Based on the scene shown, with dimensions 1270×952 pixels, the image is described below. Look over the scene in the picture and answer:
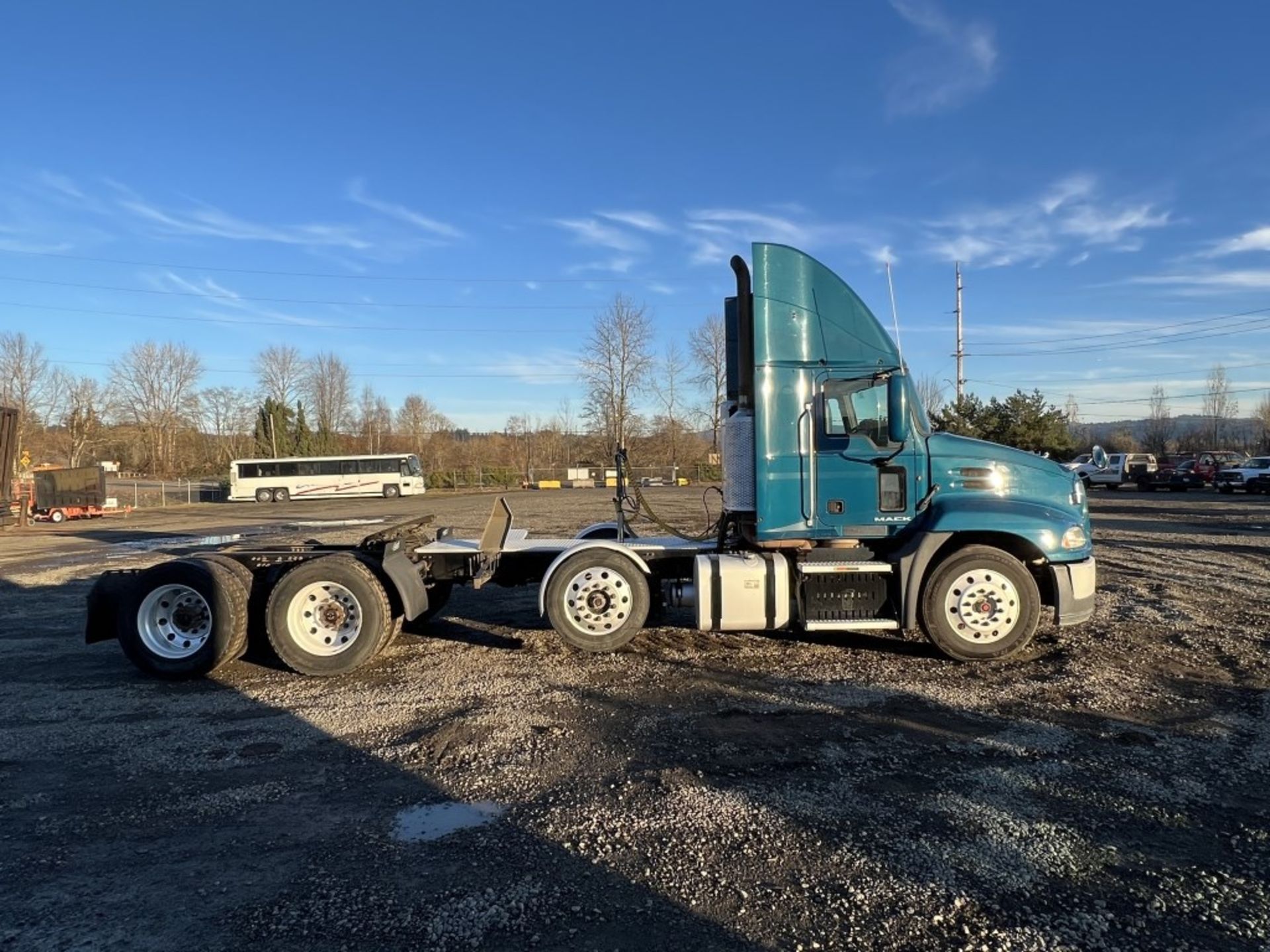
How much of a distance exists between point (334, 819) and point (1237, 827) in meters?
4.71

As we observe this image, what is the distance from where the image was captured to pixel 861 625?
23.4ft

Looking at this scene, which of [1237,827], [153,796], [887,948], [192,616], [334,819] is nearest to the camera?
[887,948]

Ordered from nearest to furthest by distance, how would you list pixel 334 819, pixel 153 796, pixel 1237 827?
1. pixel 1237 827
2. pixel 334 819
3. pixel 153 796

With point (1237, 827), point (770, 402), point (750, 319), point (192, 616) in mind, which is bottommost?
point (1237, 827)

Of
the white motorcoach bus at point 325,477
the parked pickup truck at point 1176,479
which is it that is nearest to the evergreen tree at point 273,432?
the white motorcoach bus at point 325,477

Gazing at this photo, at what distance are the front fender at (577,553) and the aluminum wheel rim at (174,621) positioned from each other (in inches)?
118

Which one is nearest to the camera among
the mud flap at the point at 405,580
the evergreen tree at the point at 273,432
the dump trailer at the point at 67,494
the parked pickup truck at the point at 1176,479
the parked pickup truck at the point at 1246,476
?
the mud flap at the point at 405,580

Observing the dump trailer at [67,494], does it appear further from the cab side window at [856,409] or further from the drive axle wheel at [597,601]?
the cab side window at [856,409]

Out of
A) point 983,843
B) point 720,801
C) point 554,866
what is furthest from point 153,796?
point 983,843

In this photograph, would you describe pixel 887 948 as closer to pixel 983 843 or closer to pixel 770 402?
pixel 983 843

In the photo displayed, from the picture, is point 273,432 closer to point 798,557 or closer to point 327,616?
point 327,616

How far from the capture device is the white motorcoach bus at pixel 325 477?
52844mm

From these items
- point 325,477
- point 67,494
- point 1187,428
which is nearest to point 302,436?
point 325,477

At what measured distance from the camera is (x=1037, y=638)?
7.91 meters
